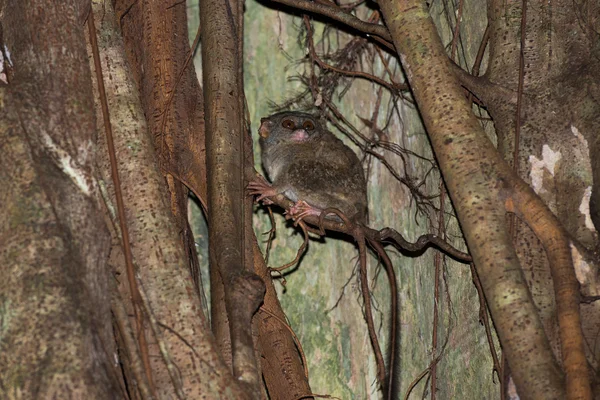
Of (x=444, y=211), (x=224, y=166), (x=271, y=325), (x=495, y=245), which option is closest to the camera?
(x=495, y=245)

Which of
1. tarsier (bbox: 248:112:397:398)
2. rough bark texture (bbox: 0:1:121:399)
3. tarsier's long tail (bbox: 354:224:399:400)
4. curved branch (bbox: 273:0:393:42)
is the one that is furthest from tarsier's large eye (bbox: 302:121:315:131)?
rough bark texture (bbox: 0:1:121:399)

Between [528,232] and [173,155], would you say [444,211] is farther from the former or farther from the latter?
[173,155]

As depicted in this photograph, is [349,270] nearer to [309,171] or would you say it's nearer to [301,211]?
[309,171]

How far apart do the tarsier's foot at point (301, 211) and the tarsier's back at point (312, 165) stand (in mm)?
89

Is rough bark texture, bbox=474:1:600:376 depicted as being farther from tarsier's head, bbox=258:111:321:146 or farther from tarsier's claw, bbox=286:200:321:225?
tarsier's head, bbox=258:111:321:146

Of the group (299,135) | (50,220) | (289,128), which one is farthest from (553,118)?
(50,220)

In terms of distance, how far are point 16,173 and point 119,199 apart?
15.8 inches

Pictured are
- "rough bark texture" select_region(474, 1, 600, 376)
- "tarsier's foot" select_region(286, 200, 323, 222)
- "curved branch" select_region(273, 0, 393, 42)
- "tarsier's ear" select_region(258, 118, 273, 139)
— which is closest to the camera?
"rough bark texture" select_region(474, 1, 600, 376)

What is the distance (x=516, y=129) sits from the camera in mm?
3994

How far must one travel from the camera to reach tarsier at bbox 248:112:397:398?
5043 mm

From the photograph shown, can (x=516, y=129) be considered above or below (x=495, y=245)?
above

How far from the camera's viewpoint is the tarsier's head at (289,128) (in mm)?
5492

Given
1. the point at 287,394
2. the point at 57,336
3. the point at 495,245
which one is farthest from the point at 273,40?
the point at 57,336

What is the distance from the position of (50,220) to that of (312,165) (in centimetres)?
236
